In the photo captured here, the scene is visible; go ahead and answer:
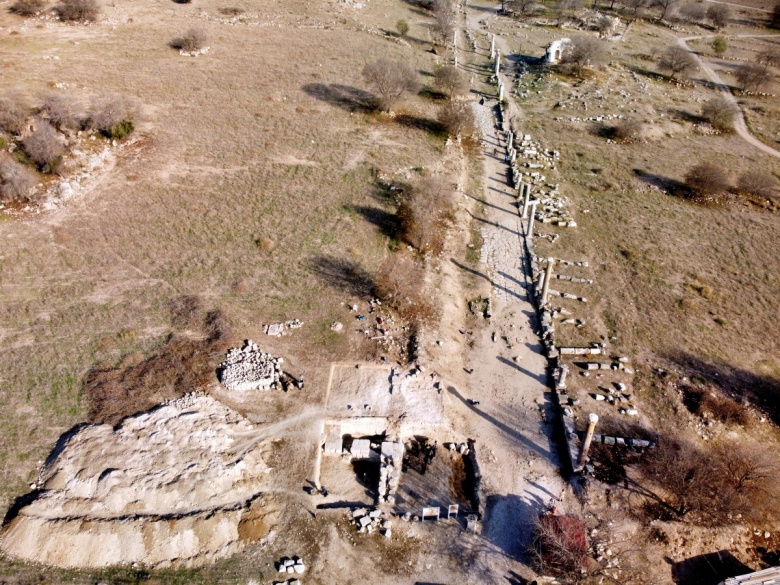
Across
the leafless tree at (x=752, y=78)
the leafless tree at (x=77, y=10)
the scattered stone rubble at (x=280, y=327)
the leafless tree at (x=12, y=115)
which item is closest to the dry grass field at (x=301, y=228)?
the scattered stone rubble at (x=280, y=327)

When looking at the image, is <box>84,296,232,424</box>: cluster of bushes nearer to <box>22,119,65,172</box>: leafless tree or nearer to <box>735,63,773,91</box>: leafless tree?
<box>22,119,65,172</box>: leafless tree

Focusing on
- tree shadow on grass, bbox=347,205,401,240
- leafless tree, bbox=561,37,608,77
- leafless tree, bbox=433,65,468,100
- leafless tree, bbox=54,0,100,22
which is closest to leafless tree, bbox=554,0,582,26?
leafless tree, bbox=561,37,608,77

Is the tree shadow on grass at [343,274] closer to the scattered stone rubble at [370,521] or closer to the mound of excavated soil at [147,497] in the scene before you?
the mound of excavated soil at [147,497]

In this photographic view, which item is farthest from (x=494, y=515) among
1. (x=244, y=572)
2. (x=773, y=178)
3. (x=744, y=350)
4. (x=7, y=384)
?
(x=773, y=178)

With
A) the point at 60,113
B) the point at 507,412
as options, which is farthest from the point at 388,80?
the point at 507,412

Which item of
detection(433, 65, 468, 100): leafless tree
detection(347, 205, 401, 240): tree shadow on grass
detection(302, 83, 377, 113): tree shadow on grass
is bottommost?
detection(347, 205, 401, 240): tree shadow on grass
